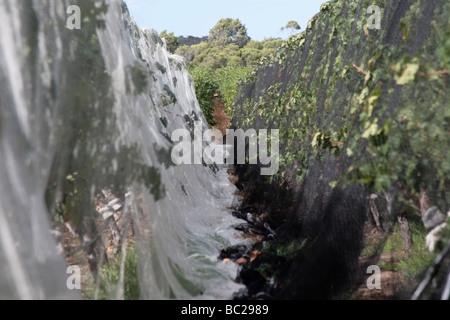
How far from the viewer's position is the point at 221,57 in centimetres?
3350

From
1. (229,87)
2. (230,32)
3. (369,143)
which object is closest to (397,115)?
(369,143)

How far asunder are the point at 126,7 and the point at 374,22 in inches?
105

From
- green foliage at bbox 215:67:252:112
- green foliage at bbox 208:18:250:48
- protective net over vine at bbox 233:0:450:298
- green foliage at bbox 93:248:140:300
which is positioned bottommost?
green foliage at bbox 93:248:140:300

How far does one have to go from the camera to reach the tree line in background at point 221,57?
15443 mm

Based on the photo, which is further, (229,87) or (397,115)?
(229,87)

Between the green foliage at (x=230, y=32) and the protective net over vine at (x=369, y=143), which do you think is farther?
the green foliage at (x=230, y=32)

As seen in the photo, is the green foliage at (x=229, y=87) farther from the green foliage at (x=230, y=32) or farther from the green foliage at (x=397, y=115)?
the green foliage at (x=230, y=32)

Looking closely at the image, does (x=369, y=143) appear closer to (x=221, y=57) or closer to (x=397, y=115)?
(x=397, y=115)

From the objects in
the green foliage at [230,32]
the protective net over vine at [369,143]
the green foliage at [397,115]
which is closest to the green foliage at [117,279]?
the protective net over vine at [369,143]

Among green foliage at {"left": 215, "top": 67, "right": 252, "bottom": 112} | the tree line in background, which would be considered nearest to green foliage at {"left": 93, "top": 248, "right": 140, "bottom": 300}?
the tree line in background

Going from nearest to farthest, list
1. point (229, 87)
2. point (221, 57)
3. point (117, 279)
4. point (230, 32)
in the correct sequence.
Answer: point (117, 279) → point (229, 87) → point (221, 57) → point (230, 32)

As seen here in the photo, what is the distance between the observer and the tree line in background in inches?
608

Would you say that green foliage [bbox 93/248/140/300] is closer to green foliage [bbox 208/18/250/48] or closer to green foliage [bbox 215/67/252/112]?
green foliage [bbox 215/67/252/112]
